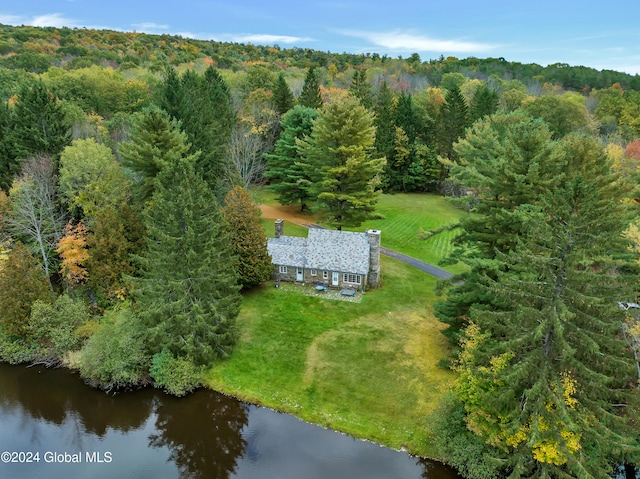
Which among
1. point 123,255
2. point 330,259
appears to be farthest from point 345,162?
point 123,255

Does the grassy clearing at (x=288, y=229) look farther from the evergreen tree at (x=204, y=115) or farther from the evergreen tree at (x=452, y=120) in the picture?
the evergreen tree at (x=452, y=120)

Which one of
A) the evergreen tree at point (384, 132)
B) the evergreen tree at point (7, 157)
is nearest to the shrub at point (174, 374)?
the evergreen tree at point (7, 157)

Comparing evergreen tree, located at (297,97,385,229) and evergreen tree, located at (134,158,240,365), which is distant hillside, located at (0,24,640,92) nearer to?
evergreen tree, located at (297,97,385,229)

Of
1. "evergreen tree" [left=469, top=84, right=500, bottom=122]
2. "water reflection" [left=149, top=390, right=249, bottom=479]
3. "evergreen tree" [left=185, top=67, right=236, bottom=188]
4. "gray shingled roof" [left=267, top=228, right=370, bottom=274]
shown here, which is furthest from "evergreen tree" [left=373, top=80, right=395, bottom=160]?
"water reflection" [left=149, top=390, right=249, bottom=479]

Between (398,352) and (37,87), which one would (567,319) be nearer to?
(398,352)

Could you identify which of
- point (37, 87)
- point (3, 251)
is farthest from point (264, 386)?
point (37, 87)

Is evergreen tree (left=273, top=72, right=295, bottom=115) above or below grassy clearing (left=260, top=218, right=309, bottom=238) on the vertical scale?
above

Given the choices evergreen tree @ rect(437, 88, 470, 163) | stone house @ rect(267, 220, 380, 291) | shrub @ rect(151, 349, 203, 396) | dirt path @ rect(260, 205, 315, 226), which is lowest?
shrub @ rect(151, 349, 203, 396)
